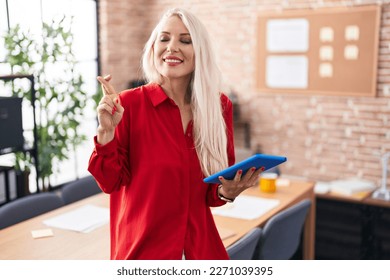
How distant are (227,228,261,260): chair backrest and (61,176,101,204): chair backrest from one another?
1.35 meters

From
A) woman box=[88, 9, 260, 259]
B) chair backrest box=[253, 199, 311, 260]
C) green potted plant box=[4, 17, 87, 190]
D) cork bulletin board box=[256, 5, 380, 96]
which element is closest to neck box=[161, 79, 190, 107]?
woman box=[88, 9, 260, 259]

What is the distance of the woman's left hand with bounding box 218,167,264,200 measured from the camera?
1.69 m

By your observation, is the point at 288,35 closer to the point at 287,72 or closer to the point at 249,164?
the point at 287,72

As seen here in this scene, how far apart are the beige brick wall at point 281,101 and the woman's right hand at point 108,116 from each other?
3.58 metres

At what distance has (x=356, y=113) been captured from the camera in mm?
4766

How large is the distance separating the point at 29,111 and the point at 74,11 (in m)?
1.20

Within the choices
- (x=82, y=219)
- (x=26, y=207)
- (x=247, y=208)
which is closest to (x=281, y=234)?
(x=247, y=208)

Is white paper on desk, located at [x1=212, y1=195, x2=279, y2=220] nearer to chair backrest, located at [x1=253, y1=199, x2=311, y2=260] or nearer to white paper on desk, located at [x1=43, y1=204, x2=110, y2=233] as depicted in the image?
chair backrest, located at [x1=253, y1=199, x2=311, y2=260]

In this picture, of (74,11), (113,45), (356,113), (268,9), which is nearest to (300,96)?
(356,113)

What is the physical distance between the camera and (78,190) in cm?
333

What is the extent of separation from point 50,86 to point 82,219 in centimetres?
191

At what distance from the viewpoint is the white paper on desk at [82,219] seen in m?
2.65

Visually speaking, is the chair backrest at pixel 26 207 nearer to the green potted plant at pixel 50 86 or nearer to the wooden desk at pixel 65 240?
the wooden desk at pixel 65 240
